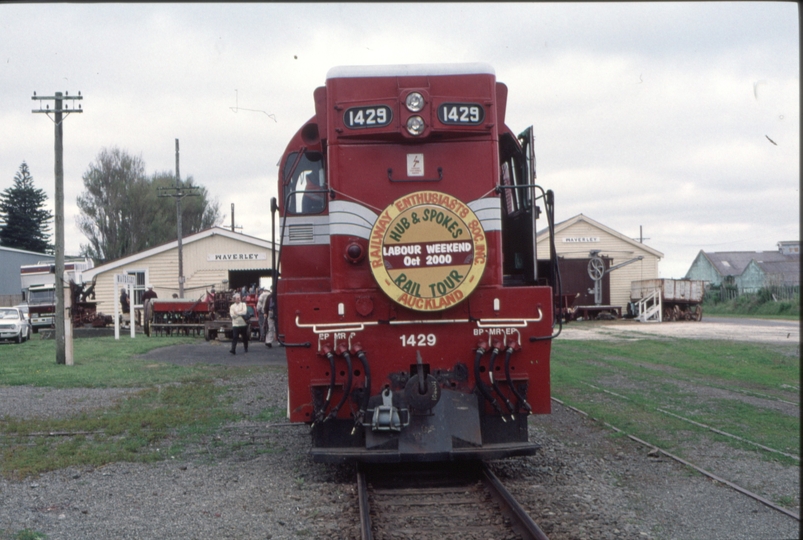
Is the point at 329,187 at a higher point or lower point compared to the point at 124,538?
higher

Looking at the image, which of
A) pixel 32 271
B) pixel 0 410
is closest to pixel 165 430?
pixel 0 410

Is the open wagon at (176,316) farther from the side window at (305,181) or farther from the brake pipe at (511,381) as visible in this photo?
the brake pipe at (511,381)

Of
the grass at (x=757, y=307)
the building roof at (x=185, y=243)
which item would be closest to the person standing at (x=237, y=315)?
the building roof at (x=185, y=243)

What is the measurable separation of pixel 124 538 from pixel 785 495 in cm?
531

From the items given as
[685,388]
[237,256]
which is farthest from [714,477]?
[237,256]

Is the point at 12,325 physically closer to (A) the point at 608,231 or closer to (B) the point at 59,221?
(B) the point at 59,221

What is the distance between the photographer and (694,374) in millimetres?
15469

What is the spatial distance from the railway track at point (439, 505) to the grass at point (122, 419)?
2923mm

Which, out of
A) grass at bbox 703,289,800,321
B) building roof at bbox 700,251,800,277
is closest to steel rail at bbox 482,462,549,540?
grass at bbox 703,289,800,321

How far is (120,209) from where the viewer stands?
58.2 m

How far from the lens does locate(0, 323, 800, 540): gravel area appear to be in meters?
5.59

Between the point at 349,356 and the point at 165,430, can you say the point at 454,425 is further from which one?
the point at 165,430

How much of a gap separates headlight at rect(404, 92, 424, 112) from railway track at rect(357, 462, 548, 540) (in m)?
3.24

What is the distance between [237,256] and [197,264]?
2037 mm
